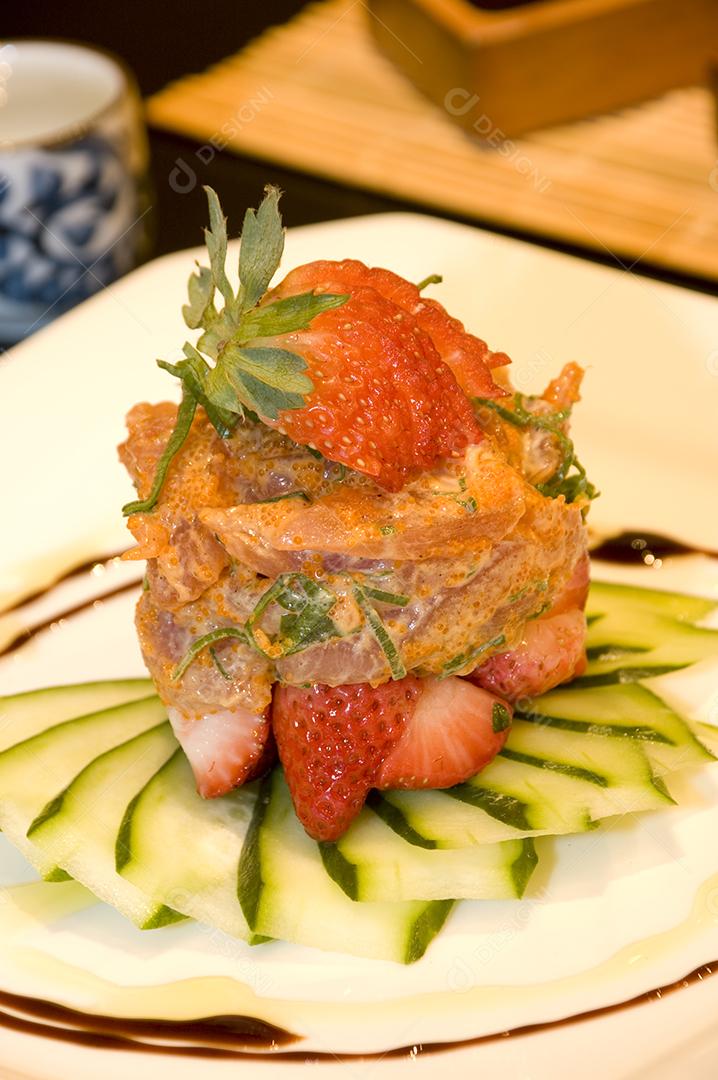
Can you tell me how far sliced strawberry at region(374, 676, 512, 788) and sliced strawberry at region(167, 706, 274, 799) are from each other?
0.28m

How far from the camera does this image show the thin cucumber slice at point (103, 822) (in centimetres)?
240

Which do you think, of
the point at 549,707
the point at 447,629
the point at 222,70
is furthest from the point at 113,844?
the point at 222,70

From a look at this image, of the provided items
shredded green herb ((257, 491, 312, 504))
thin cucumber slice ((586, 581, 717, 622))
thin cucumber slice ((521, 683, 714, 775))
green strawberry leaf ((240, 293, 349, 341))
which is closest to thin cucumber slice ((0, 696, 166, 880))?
shredded green herb ((257, 491, 312, 504))

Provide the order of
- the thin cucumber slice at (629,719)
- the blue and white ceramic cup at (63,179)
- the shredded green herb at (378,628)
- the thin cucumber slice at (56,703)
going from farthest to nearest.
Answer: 1. the blue and white ceramic cup at (63,179)
2. the thin cucumber slice at (56,703)
3. the thin cucumber slice at (629,719)
4. the shredded green herb at (378,628)

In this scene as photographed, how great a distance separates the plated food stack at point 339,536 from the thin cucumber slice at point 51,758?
9.0 inches

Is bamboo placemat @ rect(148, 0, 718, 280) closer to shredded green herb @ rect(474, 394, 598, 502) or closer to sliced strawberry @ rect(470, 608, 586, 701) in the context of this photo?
shredded green herb @ rect(474, 394, 598, 502)

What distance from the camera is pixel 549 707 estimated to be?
2.74 m

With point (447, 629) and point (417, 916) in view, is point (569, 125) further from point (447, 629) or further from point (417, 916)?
point (417, 916)

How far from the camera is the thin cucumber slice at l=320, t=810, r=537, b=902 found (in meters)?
→ 2.38

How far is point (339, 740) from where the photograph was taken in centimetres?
244

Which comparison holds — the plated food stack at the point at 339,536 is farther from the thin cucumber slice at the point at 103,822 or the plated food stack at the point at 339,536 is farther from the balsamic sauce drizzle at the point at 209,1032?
the balsamic sauce drizzle at the point at 209,1032

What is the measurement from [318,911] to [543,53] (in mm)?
3621

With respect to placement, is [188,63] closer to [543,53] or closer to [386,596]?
[543,53]

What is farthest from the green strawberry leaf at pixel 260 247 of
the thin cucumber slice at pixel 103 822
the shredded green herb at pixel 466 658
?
the thin cucumber slice at pixel 103 822
